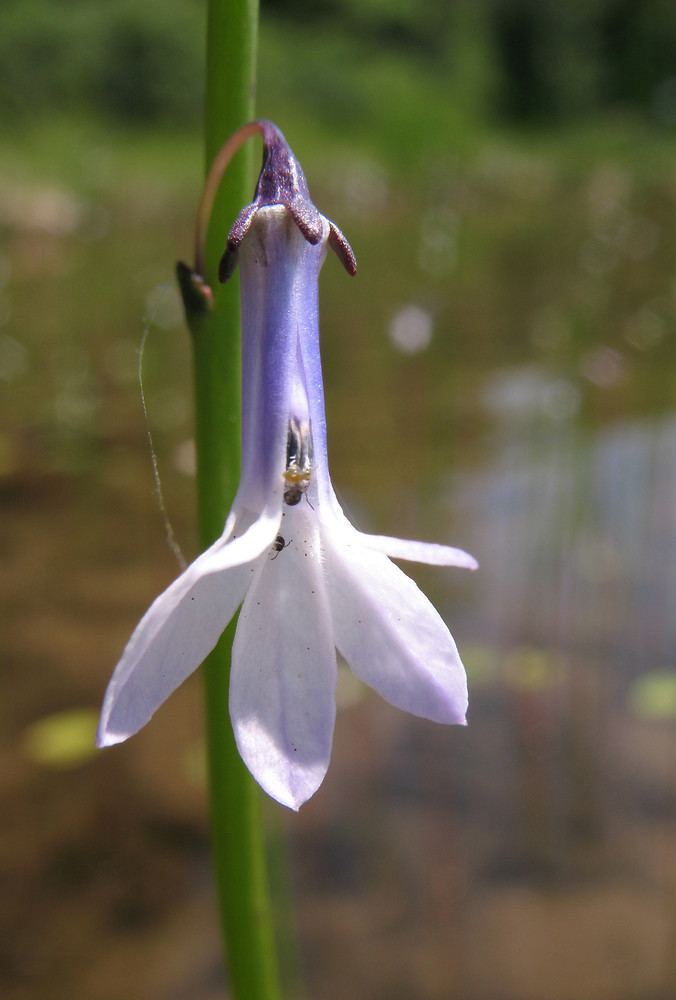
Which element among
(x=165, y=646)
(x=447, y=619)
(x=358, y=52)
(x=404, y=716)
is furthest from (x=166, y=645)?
(x=358, y=52)

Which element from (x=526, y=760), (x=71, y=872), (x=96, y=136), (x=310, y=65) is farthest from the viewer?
(x=310, y=65)

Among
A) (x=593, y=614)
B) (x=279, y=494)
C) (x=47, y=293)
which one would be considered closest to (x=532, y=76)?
(x=47, y=293)

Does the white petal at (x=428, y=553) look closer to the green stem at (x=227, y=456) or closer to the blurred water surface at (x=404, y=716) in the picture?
the green stem at (x=227, y=456)

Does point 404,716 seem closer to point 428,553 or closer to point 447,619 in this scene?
point 447,619

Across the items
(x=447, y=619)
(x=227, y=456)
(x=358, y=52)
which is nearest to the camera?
(x=227, y=456)

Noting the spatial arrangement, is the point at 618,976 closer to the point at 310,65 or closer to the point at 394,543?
the point at 394,543

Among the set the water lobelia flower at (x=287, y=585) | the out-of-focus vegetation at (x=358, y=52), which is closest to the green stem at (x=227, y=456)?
the water lobelia flower at (x=287, y=585)
